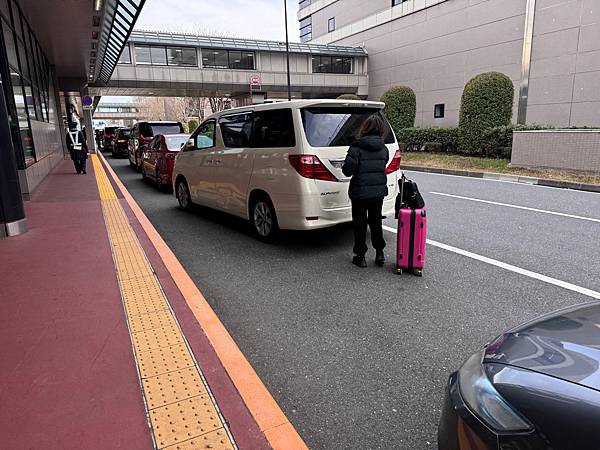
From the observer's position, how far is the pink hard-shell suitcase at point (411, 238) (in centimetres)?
469

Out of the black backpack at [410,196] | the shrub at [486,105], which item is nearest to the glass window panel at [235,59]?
the shrub at [486,105]

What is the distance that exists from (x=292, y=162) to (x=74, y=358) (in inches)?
131

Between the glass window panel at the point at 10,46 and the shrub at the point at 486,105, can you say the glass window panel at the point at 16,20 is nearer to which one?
the glass window panel at the point at 10,46

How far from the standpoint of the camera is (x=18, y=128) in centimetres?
912

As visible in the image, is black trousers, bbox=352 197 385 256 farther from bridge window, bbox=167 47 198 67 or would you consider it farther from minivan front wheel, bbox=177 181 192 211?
bridge window, bbox=167 47 198 67

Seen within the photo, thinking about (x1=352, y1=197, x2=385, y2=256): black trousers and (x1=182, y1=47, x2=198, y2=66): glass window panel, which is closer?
(x1=352, y1=197, x2=385, y2=256): black trousers

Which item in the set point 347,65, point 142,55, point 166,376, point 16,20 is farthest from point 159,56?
point 166,376

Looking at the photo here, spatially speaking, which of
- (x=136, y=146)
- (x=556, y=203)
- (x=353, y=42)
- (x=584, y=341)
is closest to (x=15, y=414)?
(x=584, y=341)

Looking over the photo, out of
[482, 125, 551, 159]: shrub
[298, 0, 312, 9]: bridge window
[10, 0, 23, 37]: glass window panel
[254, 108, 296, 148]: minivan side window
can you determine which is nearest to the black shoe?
[254, 108, 296, 148]: minivan side window

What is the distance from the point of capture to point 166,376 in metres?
2.77

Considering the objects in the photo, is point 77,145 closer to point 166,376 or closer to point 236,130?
point 236,130

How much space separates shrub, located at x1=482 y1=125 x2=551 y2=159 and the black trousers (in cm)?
1287

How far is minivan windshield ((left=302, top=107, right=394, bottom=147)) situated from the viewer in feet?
17.8

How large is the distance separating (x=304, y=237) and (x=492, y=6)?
21.9 meters
